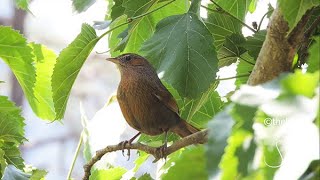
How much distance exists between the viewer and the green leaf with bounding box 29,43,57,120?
4.83ft

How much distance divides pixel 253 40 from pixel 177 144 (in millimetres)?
236

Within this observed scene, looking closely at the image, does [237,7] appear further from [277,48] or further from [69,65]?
[277,48]

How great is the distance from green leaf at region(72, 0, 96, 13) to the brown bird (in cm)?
30

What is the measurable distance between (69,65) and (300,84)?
0.82 m

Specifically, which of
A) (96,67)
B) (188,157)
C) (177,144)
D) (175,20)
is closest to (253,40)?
(175,20)

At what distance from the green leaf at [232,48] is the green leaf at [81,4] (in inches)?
9.4

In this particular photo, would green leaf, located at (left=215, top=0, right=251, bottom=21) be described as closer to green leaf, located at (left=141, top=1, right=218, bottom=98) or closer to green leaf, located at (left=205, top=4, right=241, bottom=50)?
green leaf, located at (left=205, top=4, right=241, bottom=50)

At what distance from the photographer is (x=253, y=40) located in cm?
109

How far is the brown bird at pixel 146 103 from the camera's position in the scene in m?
1.45

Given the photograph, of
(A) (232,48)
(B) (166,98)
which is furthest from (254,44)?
(B) (166,98)

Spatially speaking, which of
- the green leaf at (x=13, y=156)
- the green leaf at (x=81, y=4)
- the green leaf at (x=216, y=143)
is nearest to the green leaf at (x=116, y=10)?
the green leaf at (x=81, y=4)

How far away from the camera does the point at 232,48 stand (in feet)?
3.82

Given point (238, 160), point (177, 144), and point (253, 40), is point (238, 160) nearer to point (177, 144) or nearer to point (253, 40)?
point (177, 144)

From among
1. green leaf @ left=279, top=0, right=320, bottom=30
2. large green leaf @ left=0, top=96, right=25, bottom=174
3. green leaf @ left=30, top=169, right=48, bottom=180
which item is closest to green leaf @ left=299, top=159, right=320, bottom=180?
green leaf @ left=279, top=0, right=320, bottom=30
